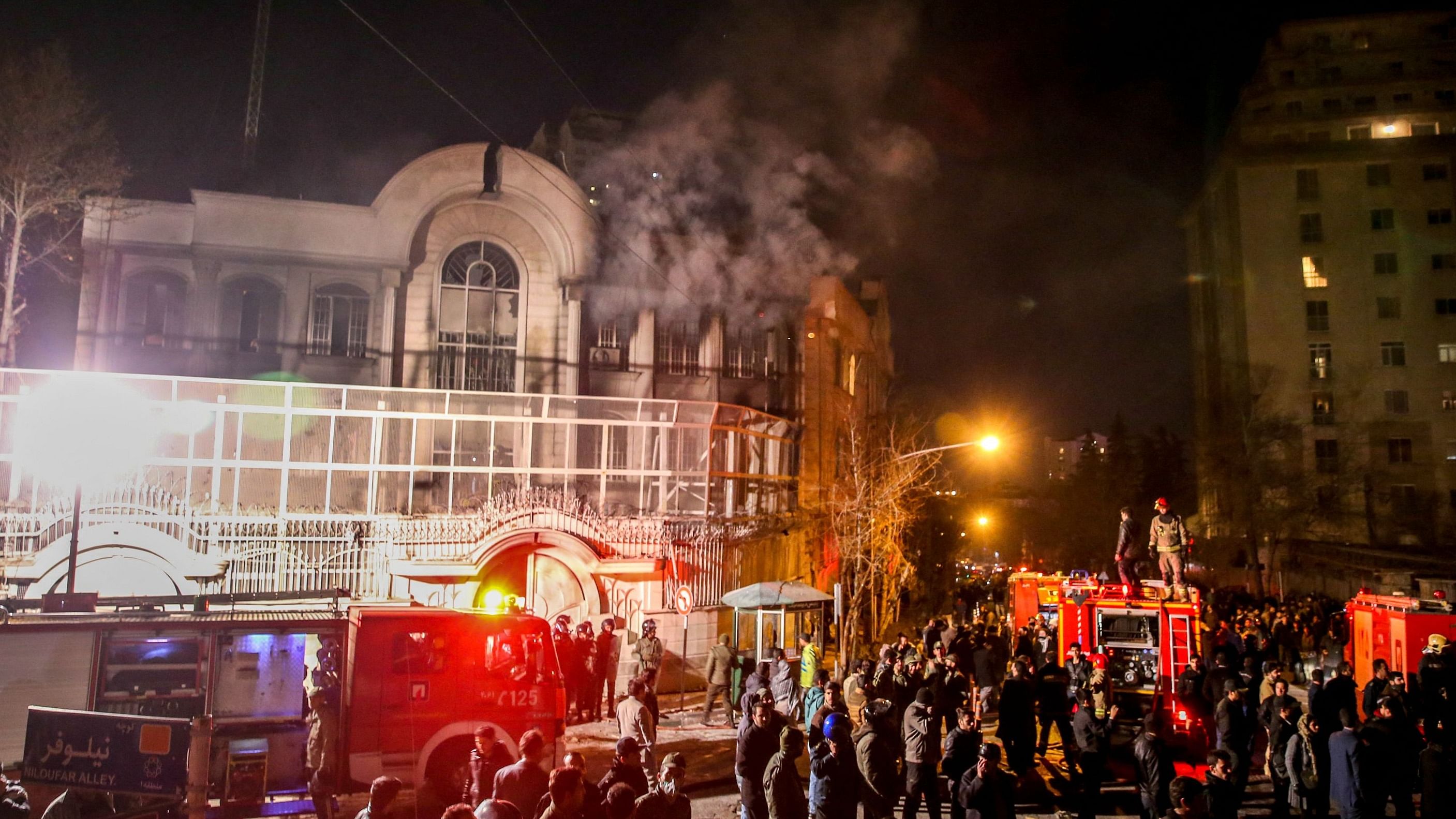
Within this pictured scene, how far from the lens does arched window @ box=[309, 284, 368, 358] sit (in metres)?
24.8

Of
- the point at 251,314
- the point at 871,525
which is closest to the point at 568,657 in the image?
the point at 871,525

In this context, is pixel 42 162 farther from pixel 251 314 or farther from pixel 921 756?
pixel 921 756

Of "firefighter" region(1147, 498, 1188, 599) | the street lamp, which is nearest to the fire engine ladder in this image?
"firefighter" region(1147, 498, 1188, 599)

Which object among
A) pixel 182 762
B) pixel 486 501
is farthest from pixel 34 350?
pixel 182 762

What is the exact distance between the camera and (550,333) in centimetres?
2591

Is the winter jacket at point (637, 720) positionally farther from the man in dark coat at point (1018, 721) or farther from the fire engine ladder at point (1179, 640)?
the fire engine ladder at point (1179, 640)

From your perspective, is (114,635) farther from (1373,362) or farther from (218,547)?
(1373,362)

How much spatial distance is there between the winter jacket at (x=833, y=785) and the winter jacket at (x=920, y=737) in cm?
161

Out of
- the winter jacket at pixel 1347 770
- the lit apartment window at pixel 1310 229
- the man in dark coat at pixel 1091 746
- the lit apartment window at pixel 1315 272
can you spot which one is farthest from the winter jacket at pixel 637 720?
the lit apartment window at pixel 1310 229

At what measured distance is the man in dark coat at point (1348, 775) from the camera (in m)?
8.77

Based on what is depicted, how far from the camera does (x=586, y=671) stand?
15039 mm

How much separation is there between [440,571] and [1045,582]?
11468mm

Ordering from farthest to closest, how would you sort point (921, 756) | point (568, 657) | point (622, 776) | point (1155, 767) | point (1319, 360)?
point (1319, 360) < point (568, 657) < point (921, 756) < point (1155, 767) < point (622, 776)

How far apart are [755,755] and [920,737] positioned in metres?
1.83
